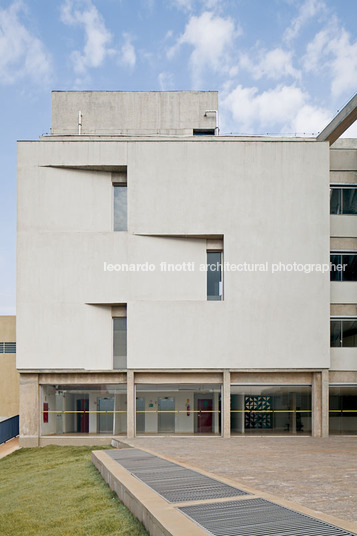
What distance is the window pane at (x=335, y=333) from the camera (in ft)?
86.1

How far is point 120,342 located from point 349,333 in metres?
11.4

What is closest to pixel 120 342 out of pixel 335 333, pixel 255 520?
pixel 335 333

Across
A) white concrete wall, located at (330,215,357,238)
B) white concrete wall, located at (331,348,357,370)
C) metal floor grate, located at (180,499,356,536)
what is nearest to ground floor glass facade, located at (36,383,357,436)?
white concrete wall, located at (331,348,357,370)

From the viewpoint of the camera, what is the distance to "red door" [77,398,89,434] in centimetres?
2594

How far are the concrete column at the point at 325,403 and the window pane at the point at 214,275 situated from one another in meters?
6.32

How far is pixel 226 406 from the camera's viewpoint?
25.5 metres

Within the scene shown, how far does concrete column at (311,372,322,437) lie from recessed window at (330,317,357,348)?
1824 millimetres

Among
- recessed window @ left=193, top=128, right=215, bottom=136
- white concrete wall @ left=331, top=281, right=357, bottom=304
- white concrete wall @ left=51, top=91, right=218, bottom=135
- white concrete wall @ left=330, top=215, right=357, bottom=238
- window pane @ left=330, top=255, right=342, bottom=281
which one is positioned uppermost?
white concrete wall @ left=51, top=91, right=218, bottom=135

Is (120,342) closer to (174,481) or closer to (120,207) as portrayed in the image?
(120,207)

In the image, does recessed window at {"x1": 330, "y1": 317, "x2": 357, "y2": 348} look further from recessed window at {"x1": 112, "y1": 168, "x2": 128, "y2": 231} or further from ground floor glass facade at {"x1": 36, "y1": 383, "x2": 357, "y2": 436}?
recessed window at {"x1": 112, "y1": 168, "x2": 128, "y2": 231}

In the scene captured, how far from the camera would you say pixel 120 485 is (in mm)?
9609

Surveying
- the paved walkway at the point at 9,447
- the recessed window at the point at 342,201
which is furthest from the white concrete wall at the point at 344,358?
the paved walkway at the point at 9,447

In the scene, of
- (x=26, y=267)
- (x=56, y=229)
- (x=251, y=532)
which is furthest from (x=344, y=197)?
(x=251, y=532)

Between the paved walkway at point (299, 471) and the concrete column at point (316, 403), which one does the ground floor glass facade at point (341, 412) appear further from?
the paved walkway at point (299, 471)
